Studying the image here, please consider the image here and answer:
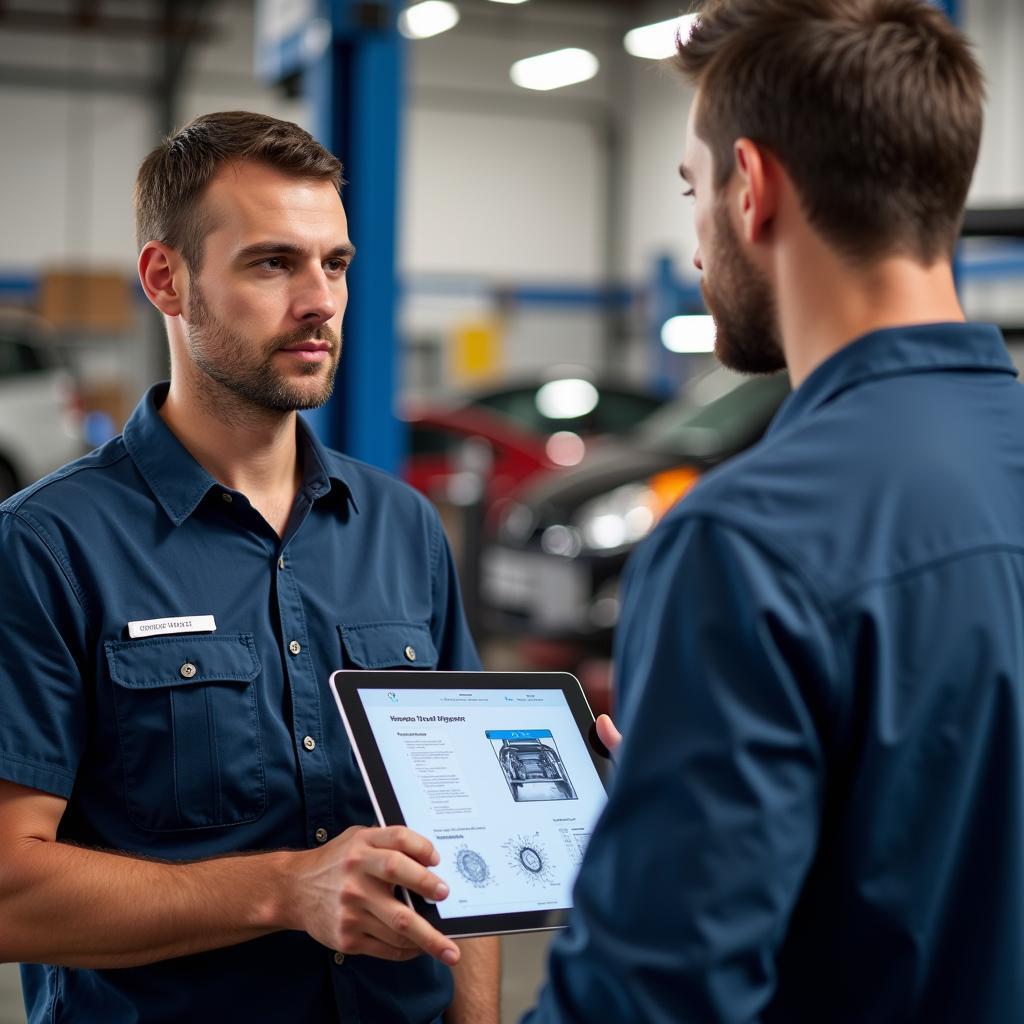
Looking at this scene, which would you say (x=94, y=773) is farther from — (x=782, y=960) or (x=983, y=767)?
(x=983, y=767)

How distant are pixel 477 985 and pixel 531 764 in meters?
0.44

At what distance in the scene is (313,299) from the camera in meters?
1.73

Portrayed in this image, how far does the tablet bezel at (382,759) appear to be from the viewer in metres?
1.38

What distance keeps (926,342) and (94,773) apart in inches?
40.9

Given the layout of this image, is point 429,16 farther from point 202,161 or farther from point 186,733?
point 186,733

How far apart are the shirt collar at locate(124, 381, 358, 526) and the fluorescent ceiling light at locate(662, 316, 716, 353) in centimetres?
1367

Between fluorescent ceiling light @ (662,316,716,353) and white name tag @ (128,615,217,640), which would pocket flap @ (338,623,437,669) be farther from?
fluorescent ceiling light @ (662,316,716,353)

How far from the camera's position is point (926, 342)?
109 centimetres

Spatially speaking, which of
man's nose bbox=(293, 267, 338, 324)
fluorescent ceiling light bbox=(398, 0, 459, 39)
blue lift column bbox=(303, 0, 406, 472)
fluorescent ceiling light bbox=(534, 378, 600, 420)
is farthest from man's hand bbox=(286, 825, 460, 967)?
fluorescent ceiling light bbox=(398, 0, 459, 39)

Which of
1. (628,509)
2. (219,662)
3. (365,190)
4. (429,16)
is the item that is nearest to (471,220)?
(429,16)

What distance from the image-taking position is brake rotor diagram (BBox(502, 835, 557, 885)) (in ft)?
4.77

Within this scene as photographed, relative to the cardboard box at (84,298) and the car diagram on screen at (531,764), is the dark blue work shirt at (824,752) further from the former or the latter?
the cardboard box at (84,298)

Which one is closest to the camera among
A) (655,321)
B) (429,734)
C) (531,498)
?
(429,734)

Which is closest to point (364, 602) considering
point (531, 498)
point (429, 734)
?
point (429, 734)
